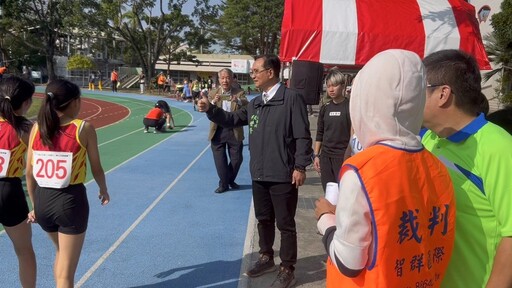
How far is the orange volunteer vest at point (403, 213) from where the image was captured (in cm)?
→ 131

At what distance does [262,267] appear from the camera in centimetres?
395

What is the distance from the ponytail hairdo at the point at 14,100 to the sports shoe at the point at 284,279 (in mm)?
2395

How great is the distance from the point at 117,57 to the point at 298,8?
200 feet

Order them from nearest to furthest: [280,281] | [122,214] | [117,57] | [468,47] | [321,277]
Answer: [280,281], [321,277], [468,47], [122,214], [117,57]

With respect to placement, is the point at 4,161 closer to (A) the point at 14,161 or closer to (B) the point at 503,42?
(A) the point at 14,161

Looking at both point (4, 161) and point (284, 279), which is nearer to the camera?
point (4, 161)

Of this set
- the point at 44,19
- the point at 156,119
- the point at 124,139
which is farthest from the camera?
the point at 44,19

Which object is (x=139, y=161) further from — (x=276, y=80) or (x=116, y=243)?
(x=276, y=80)

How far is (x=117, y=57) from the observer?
61.0 meters

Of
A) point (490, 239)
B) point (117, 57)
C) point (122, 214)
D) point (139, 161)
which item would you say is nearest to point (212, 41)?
point (117, 57)

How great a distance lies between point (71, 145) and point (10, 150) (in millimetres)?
597

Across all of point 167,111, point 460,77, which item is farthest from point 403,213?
point 167,111

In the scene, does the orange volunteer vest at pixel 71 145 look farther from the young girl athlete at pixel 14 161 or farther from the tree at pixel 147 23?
the tree at pixel 147 23

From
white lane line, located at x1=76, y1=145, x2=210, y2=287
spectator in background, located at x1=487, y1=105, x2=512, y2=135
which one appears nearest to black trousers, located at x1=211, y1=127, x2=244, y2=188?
white lane line, located at x1=76, y1=145, x2=210, y2=287
